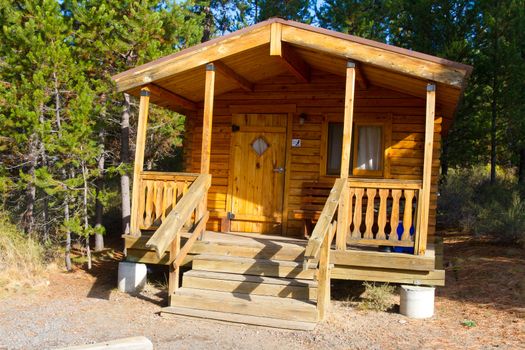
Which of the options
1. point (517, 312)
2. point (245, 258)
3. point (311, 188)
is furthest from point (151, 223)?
point (517, 312)

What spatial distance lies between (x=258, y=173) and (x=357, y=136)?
6.15ft

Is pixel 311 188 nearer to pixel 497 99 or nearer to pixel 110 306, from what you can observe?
pixel 110 306

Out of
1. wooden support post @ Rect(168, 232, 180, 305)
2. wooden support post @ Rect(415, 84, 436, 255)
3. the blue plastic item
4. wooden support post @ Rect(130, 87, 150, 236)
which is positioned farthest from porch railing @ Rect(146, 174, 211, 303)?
wooden support post @ Rect(415, 84, 436, 255)

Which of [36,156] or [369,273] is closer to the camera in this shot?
[369,273]

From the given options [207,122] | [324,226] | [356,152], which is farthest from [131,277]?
[356,152]

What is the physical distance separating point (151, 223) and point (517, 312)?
17.0 feet

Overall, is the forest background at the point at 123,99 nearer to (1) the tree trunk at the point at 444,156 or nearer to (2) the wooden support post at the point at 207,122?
(1) the tree trunk at the point at 444,156

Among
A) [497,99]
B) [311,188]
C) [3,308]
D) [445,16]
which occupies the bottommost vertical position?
[3,308]

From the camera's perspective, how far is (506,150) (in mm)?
15266

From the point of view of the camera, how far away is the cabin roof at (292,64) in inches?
275

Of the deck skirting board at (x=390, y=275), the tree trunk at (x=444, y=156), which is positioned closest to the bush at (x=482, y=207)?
the tree trunk at (x=444, y=156)

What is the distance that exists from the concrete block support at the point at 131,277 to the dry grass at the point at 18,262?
1.56m

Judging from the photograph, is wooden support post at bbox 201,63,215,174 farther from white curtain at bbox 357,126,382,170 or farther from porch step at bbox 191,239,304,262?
white curtain at bbox 357,126,382,170

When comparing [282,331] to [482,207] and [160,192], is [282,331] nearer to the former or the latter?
[160,192]
